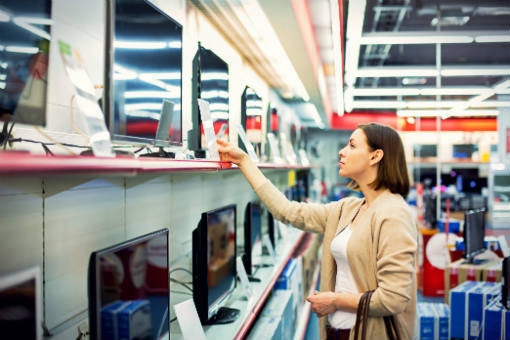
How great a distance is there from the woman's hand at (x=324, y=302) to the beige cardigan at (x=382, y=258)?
0.11 metres

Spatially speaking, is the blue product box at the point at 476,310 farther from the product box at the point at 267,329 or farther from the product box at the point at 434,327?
the product box at the point at 267,329

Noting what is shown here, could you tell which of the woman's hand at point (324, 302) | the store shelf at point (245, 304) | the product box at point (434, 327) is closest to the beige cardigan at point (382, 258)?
the woman's hand at point (324, 302)

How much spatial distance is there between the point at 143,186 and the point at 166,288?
73 cm

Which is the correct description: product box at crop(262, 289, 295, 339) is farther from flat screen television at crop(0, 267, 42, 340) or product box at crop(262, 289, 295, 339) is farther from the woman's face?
flat screen television at crop(0, 267, 42, 340)

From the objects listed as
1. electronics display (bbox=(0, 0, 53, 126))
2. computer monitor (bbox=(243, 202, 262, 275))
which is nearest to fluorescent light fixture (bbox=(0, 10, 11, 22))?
electronics display (bbox=(0, 0, 53, 126))

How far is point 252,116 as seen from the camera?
3115 millimetres

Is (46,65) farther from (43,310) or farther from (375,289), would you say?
(375,289)

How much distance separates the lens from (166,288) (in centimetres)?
150

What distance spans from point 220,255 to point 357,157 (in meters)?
0.87

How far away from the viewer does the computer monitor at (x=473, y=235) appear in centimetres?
443

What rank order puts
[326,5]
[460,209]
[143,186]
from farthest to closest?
1. [460,209]
2. [326,5]
3. [143,186]

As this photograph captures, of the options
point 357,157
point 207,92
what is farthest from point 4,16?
point 357,157

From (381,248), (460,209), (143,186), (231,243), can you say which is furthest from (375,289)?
(460,209)

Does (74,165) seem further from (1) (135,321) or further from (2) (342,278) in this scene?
(2) (342,278)
